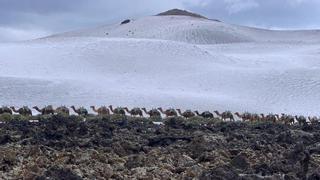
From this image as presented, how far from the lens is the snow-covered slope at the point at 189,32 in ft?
Answer: 267

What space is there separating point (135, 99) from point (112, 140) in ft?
81.2

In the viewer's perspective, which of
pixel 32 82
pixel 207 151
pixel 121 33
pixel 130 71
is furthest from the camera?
pixel 121 33

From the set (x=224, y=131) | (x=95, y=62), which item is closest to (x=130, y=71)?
(x=95, y=62)

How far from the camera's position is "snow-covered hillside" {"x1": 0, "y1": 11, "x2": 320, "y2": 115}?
1704 inches

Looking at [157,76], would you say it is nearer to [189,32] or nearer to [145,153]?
[189,32]

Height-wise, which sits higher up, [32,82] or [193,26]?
[193,26]

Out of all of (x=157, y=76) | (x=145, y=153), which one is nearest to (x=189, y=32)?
(x=157, y=76)

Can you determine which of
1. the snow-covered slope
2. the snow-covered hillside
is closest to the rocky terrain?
the snow-covered hillside

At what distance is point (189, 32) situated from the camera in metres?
82.3

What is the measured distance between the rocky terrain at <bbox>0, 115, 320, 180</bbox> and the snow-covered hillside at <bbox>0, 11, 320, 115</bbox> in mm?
19352

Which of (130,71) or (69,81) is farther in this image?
(130,71)

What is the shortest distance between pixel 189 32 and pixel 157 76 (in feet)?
104

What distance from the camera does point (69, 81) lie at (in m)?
46.7

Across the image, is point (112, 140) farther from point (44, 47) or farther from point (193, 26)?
point (193, 26)
